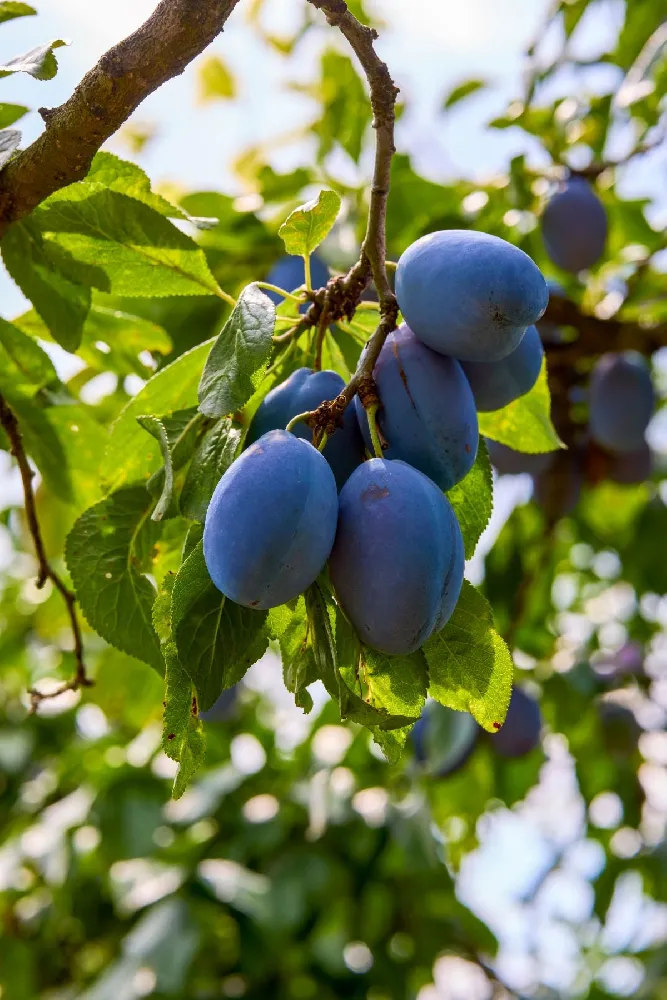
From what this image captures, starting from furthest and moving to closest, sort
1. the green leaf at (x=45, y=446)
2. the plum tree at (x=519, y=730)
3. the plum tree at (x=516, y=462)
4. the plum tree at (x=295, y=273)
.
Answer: the plum tree at (x=519, y=730)
the plum tree at (x=516, y=462)
the plum tree at (x=295, y=273)
the green leaf at (x=45, y=446)

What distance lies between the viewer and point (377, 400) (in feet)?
2.20

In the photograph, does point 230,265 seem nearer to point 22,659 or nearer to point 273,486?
point 273,486

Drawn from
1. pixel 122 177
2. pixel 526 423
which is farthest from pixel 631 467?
pixel 122 177

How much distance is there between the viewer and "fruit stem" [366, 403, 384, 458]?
2.15ft

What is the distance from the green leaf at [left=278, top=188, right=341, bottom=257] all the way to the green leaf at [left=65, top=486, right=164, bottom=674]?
0.77 ft

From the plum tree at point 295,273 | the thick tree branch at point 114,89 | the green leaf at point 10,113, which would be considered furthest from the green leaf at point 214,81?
the thick tree branch at point 114,89

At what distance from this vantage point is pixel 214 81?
253 centimetres

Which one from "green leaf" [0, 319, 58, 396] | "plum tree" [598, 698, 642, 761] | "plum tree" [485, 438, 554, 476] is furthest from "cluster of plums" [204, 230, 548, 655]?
"plum tree" [598, 698, 642, 761]

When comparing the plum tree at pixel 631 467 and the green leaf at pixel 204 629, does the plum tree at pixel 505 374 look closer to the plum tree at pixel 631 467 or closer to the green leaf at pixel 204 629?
the green leaf at pixel 204 629

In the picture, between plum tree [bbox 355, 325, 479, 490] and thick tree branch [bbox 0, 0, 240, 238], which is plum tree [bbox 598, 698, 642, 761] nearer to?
plum tree [bbox 355, 325, 479, 490]

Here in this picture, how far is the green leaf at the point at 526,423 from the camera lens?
0.90 m

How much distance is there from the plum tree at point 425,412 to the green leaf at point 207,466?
0.33 feet

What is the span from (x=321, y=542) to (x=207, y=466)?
0.16 meters

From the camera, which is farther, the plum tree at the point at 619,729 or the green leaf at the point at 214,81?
the green leaf at the point at 214,81
